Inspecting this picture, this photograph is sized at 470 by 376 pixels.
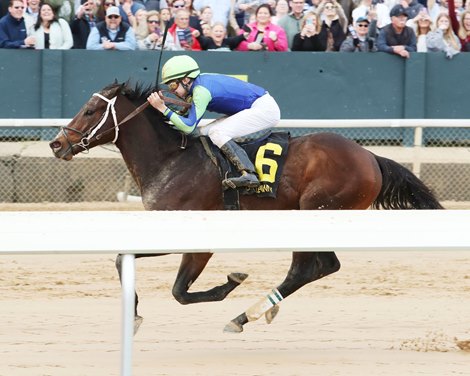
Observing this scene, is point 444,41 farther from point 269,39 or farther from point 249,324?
point 249,324

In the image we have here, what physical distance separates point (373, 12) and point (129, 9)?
269 cm

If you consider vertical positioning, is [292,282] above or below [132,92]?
below

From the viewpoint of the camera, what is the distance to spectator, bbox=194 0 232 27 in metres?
12.9

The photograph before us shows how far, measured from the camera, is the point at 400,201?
7.77 metres

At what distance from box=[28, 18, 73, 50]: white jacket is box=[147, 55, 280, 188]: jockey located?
17.9 ft

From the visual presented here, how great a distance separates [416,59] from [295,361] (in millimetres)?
7303

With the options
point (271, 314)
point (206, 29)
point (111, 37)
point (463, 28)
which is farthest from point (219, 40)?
point (271, 314)

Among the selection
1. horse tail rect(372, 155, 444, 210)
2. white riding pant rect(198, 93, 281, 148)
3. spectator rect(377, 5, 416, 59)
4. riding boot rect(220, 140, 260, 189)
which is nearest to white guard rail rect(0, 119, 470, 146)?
spectator rect(377, 5, 416, 59)

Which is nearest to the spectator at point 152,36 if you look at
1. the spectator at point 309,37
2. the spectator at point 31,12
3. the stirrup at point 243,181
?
the spectator at point 31,12

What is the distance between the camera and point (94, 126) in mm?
7645

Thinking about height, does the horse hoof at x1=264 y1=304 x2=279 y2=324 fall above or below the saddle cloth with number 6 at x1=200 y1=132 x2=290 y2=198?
below

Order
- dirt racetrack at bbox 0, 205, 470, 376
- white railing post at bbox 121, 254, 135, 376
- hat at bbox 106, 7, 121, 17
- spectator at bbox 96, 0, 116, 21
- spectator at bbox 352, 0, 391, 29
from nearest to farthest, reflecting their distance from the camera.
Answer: white railing post at bbox 121, 254, 135, 376 → dirt racetrack at bbox 0, 205, 470, 376 → hat at bbox 106, 7, 121, 17 → spectator at bbox 96, 0, 116, 21 → spectator at bbox 352, 0, 391, 29

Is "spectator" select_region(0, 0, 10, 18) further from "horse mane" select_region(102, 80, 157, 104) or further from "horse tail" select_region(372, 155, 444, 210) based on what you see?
"horse tail" select_region(372, 155, 444, 210)

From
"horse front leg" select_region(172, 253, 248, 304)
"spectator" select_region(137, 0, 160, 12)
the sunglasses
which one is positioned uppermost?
"spectator" select_region(137, 0, 160, 12)
